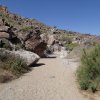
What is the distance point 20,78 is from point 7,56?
298cm

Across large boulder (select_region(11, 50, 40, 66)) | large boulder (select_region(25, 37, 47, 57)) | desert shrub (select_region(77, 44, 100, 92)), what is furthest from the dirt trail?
large boulder (select_region(25, 37, 47, 57))

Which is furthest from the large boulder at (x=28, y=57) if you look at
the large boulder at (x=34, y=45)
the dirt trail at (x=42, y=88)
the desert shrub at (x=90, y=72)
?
the large boulder at (x=34, y=45)

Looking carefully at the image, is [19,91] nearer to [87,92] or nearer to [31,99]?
[31,99]

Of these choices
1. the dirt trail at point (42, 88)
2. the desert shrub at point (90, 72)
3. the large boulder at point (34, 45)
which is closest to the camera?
the dirt trail at point (42, 88)

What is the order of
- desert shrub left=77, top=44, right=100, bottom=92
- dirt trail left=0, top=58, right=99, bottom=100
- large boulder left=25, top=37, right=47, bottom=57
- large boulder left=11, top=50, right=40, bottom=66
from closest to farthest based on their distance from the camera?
dirt trail left=0, top=58, right=99, bottom=100
desert shrub left=77, top=44, right=100, bottom=92
large boulder left=11, top=50, right=40, bottom=66
large boulder left=25, top=37, right=47, bottom=57

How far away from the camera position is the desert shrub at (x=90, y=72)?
12125 mm

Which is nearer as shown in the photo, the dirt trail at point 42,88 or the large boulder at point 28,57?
the dirt trail at point 42,88

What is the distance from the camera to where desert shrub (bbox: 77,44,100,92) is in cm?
1212

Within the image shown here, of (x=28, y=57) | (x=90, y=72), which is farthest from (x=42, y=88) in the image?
(x=28, y=57)

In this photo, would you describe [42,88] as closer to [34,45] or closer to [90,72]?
[90,72]

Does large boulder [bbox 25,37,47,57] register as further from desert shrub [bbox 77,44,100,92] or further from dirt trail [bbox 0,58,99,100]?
desert shrub [bbox 77,44,100,92]

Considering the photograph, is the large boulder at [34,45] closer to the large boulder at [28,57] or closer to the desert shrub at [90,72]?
the large boulder at [28,57]

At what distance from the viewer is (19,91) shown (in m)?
11.5

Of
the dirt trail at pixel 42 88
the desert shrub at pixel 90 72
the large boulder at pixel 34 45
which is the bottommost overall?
the dirt trail at pixel 42 88
